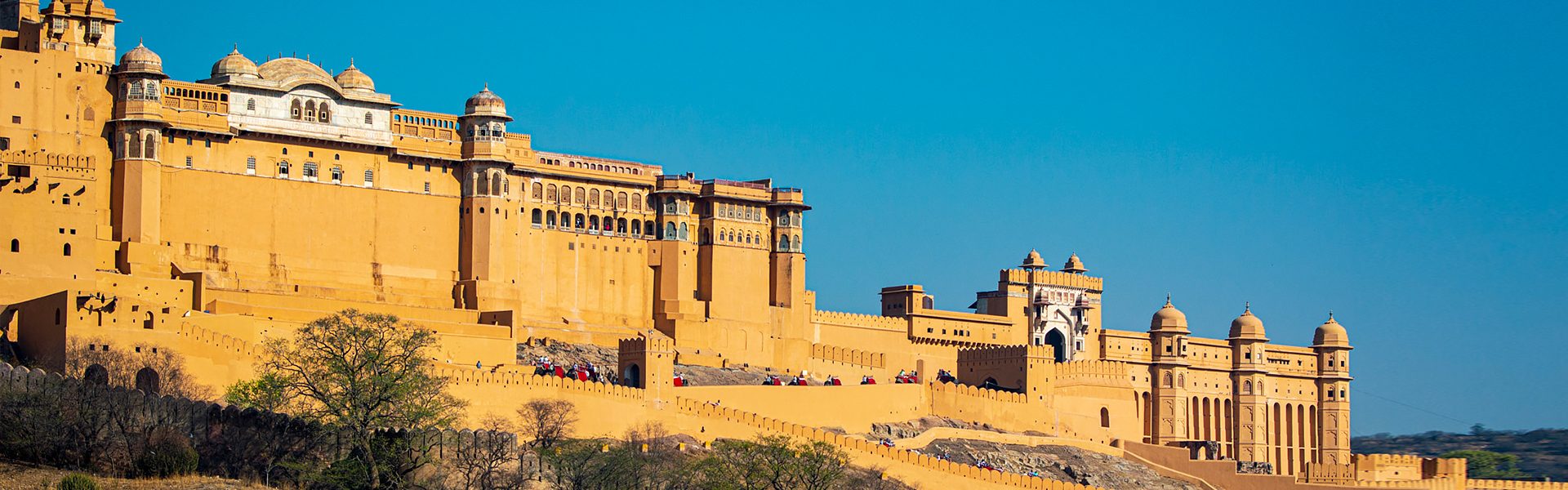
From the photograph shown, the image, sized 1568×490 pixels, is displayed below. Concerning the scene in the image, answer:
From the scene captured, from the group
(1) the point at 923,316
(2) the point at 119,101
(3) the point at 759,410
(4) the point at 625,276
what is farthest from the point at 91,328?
(1) the point at 923,316

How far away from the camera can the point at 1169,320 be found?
347ft

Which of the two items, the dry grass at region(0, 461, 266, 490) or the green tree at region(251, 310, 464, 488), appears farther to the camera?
the green tree at region(251, 310, 464, 488)

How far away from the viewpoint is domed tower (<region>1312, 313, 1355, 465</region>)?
357 ft

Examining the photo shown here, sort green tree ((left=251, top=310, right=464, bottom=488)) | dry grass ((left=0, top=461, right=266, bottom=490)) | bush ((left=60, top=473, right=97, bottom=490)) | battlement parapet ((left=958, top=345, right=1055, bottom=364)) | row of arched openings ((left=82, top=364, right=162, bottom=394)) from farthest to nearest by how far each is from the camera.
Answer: battlement parapet ((left=958, top=345, right=1055, bottom=364)) → row of arched openings ((left=82, top=364, right=162, bottom=394)) → green tree ((left=251, top=310, right=464, bottom=488)) → dry grass ((left=0, top=461, right=266, bottom=490)) → bush ((left=60, top=473, right=97, bottom=490))

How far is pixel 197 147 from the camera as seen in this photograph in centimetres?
8550

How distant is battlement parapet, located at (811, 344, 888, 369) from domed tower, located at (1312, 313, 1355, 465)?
2069cm

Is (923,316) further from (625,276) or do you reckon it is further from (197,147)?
(197,147)

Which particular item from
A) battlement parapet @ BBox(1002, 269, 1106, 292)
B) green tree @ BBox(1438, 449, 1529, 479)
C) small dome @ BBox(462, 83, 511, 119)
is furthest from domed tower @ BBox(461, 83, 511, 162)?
green tree @ BBox(1438, 449, 1529, 479)

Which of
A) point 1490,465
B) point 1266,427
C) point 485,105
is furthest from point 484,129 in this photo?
point 1490,465

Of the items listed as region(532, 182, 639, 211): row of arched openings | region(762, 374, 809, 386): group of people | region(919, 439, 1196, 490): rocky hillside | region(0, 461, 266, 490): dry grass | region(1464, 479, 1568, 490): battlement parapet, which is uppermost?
region(532, 182, 639, 211): row of arched openings

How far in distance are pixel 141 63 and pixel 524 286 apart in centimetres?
1592

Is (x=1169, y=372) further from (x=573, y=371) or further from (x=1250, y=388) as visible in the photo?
(x=573, y=371)

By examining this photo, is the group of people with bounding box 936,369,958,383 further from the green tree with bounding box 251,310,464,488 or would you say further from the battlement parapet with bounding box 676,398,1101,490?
the green tree with bounding box 251,310,464,488

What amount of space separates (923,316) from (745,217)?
958cm
